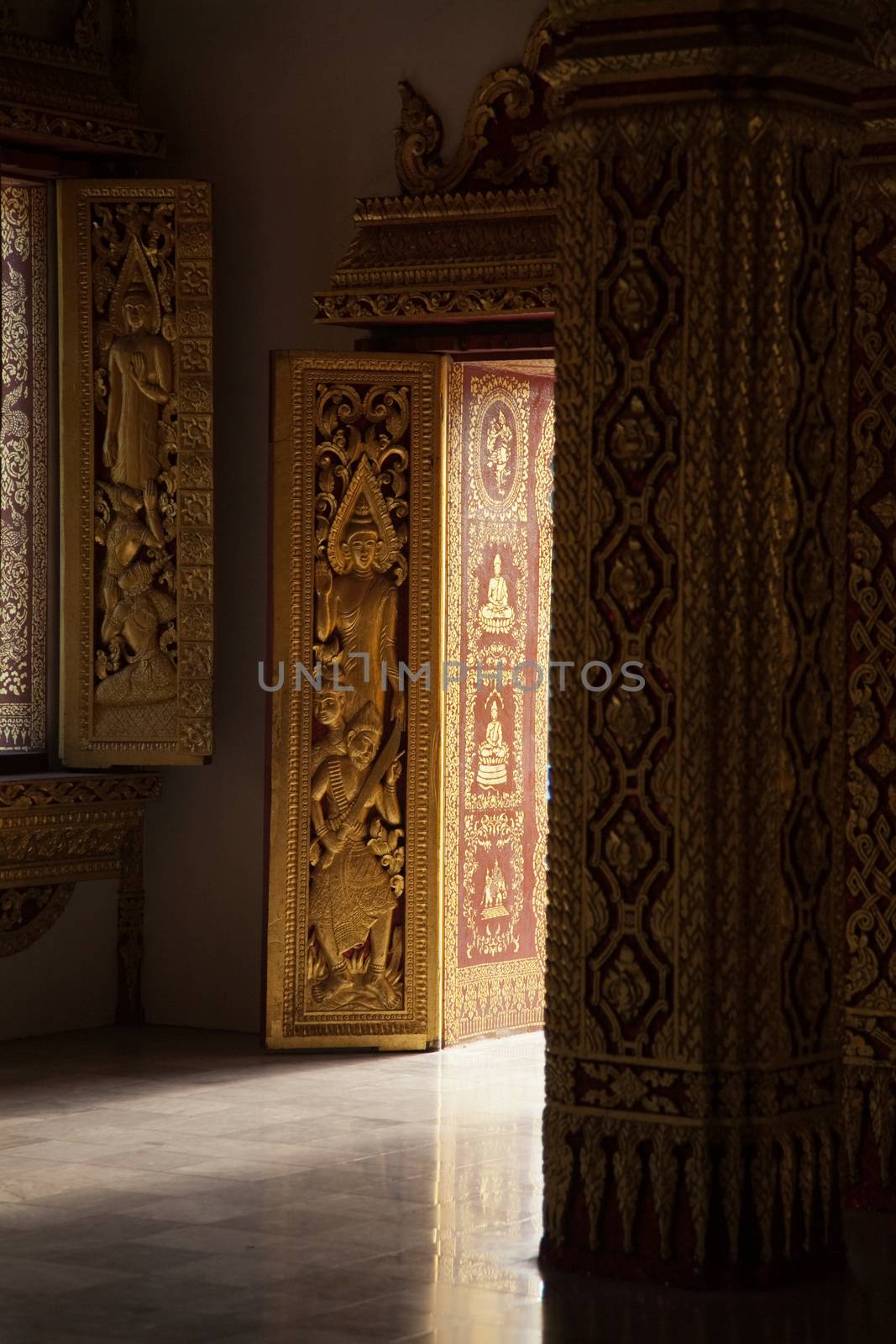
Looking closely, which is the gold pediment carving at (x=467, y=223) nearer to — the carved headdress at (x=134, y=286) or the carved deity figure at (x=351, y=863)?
the carved headdress at (x=134, y=286)

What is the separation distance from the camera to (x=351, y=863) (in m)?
7.17

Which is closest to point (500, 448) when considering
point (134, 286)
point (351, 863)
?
point (134, 286)

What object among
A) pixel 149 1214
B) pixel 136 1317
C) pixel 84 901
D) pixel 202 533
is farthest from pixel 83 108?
pixel 136 1317

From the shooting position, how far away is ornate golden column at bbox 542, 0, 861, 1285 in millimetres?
→ 4320

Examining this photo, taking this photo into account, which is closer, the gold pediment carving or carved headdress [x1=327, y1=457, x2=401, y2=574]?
the gold pediment carving

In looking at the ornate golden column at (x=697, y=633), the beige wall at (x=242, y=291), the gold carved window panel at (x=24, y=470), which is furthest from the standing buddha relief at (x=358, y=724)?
the ornate golden column at (x=697, y=633)

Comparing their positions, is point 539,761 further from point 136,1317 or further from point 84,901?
point 136,1317

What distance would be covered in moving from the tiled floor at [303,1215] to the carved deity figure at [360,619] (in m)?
1.16

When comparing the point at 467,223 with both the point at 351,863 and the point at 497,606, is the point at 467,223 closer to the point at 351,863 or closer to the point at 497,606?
the point at 497,606

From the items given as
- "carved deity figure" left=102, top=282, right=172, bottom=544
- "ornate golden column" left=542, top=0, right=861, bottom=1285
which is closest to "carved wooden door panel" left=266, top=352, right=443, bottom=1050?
"carved deity figure" left=102, top=282, right=172, bottom=544

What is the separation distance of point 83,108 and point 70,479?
119 centimetres

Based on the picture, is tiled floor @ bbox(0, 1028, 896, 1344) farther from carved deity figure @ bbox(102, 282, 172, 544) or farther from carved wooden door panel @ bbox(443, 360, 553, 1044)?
carved deity figure @ bbox(102, 282, 172, 544)

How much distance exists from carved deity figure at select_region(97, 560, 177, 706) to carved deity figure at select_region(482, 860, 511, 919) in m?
1.21

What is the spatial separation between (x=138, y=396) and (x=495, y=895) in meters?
2.00
